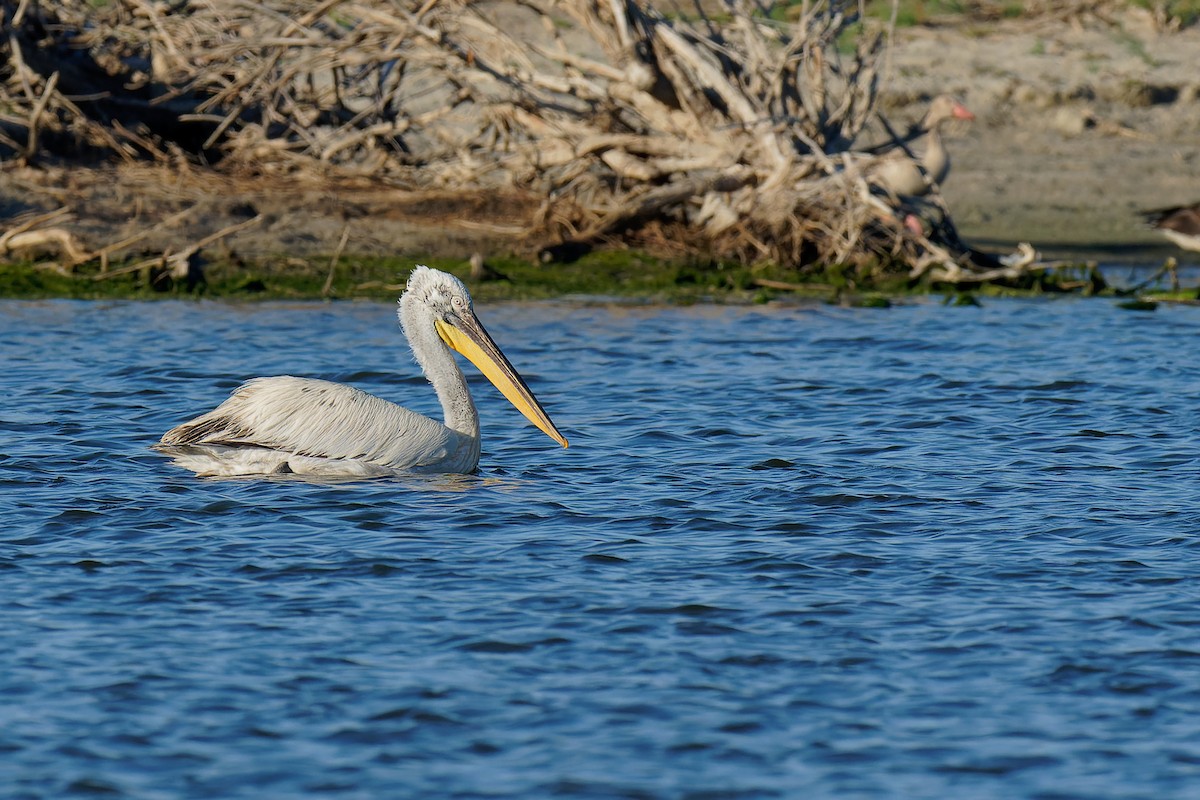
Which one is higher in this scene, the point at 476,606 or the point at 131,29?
the point at 131,29

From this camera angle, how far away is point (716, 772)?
385cm

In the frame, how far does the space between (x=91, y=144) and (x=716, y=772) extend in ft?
33.8

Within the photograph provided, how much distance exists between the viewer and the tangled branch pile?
1175 cm

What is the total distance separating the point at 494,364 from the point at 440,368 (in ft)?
0.74

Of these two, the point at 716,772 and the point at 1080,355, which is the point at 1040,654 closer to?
the point at 716,772

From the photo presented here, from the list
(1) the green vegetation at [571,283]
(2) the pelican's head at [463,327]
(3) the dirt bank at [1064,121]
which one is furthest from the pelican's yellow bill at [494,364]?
(3) the dirt bank at [1064,121]

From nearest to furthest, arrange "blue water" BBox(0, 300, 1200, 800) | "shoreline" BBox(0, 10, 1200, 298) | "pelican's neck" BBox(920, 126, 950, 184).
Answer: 1. "blue water" BBox(0, 300, 1200, 800)
2. "shoreline" BBox(0, 10, 1200, 298)
3. "pelican's neck" BBox(920, 126, 950, 184)

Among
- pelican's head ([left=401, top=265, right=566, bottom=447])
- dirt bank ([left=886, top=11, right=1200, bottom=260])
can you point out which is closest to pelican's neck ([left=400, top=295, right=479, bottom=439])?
pelican's head ([left=401, top=265, right=566, bottom=447])

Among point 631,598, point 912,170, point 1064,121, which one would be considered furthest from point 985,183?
point 631,598

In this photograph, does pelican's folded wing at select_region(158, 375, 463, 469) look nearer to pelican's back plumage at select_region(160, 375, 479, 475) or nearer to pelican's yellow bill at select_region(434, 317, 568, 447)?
pelican's back plumage at select_region(160, 375, 479, 475)

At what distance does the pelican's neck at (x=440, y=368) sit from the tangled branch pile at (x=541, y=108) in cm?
463

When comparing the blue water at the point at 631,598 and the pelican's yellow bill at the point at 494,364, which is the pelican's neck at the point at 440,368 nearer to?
the pelican's yellow bill at the point at 494,364

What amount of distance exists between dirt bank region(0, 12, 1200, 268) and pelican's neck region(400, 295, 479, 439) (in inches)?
193

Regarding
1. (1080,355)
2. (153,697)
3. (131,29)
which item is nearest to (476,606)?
(153,697)
